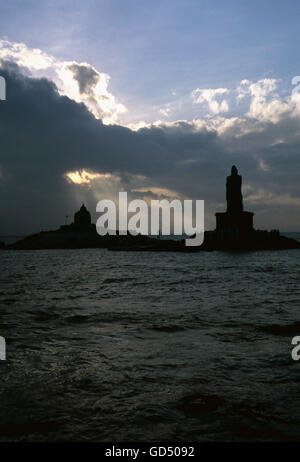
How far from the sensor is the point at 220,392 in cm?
674

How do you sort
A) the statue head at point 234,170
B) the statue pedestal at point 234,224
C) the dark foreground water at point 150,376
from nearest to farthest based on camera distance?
the dark foreground water at point 150,376 < the statue pedestal at point 234,224 < the statue head at point 234,170

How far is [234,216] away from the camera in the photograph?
520 feet

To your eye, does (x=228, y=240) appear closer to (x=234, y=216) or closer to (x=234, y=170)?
(x=234, y=216)

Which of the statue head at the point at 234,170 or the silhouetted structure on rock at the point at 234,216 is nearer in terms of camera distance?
the silhouetted structure on rock at the point at 234,216

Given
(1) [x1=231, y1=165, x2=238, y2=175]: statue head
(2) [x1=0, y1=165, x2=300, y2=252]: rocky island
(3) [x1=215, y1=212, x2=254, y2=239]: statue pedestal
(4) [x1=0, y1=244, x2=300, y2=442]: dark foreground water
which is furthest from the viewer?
(1) [x1=231, y1=165, x2=238, y2=175]: statue head

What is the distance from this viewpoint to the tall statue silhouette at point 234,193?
16188 centimetres

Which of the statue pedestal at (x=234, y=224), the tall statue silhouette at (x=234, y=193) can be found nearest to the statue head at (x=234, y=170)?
the tall statue silhouette at (x=234, y=193)

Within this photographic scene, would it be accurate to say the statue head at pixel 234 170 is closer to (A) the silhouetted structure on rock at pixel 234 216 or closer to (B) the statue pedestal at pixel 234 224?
(A) the silhouetted structure on rock at pixel 234 216

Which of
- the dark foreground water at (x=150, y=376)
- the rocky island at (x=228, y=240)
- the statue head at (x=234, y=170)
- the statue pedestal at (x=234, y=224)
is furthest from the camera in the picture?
the statue head at (x=234, y=170)

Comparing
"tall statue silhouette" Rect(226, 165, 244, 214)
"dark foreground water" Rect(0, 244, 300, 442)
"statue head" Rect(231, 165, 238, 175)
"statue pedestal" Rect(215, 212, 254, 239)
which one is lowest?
"dark foreground water" Rect(0, 244, 300, 442)

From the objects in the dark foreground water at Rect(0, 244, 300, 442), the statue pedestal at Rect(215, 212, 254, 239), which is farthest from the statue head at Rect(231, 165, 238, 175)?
the dark foreground water at Rect(0, 244, 300, 442)

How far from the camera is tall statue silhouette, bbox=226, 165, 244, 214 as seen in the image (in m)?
162

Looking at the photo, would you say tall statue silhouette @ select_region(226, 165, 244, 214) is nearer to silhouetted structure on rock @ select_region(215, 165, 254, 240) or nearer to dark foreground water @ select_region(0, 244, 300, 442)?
silhouetted structure on rock @ select_region(215, 165, 254, 240)
